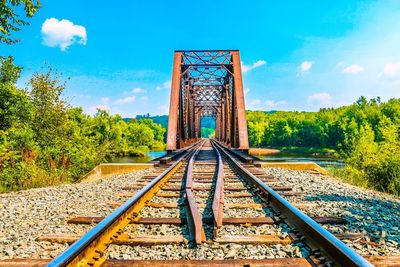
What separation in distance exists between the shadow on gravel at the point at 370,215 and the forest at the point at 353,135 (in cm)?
609

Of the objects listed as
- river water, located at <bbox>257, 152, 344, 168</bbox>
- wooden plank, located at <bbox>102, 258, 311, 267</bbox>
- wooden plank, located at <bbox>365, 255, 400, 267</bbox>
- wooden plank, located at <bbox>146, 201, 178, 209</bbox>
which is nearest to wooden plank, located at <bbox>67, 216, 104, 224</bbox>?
wooden plank, located at <bbox>146, 201, 178, 209</bbox>

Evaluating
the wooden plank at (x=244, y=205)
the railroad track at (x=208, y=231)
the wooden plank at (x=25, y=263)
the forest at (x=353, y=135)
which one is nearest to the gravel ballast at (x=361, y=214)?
the railroad track at (x=208, y=231)

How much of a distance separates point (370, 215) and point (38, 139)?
16.9m

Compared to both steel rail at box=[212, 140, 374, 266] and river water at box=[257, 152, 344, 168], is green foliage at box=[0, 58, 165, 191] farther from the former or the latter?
river water at box=[257, 152, 344, 168]

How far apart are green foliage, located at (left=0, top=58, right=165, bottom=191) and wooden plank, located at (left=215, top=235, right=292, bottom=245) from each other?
6.65 m

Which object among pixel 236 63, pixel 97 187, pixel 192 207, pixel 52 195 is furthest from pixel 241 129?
pixel 192 207

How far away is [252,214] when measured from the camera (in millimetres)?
3506

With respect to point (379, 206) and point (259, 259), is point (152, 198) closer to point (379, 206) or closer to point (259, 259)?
point (259, 259)

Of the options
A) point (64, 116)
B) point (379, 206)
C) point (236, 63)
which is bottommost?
point (379, 206)

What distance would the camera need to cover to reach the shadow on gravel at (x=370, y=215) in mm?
2932

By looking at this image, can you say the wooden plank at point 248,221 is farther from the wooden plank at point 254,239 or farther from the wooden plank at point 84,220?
the wooden plank at point 84,220

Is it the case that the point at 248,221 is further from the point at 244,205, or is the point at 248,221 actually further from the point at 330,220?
the point at 330,220

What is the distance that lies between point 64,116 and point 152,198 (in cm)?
1517

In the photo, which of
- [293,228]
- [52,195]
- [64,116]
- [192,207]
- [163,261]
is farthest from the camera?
[64,116]
